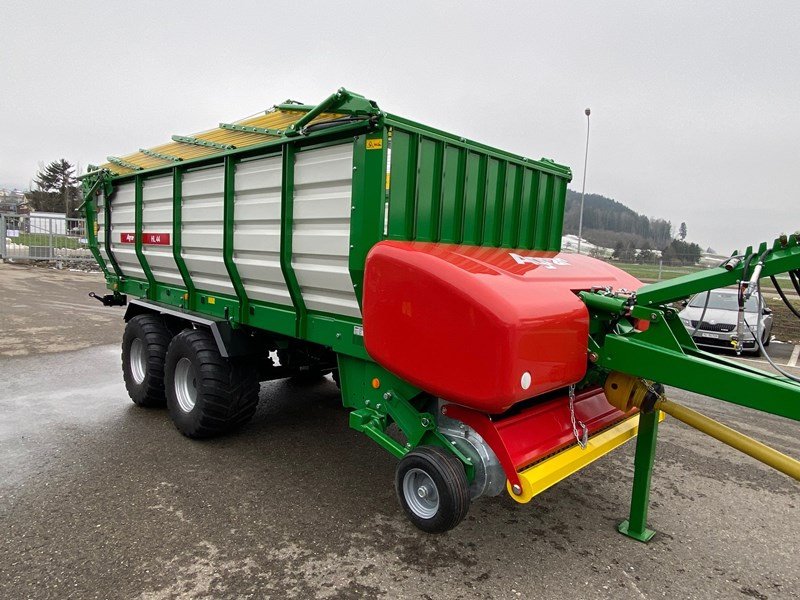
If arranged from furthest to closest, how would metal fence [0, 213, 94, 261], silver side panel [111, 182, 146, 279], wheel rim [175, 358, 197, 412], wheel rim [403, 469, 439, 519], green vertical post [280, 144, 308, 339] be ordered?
metal fence [0, 213, 94, 261], silver side panel [111, 182, 146, 279], wheel rim [175, 358, 197, 412], green vertical post [280, 144, 308, 339], wheel rim [403, 469, 439, 519]

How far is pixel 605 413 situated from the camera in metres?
3.60

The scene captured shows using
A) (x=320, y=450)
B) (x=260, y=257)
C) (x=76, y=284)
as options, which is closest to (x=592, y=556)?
(x=320, y=450)

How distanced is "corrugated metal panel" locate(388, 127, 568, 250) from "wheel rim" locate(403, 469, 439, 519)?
4.69 feet

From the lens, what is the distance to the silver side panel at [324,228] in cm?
336

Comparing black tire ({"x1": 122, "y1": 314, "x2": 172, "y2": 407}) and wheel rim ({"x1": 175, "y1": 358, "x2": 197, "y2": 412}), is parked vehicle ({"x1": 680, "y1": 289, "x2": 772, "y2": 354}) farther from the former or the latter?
black tire ({"x1": 122, "y1": 314, "x2": 172, "y2": 407})

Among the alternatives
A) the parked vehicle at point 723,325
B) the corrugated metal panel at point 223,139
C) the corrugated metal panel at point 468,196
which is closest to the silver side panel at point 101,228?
the corrugated metal panel at point 223,139

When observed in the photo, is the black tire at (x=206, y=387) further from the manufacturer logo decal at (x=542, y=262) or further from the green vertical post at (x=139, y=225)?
the manufacturer logo decal at (x=542, y=262)

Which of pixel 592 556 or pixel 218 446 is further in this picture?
pixel 218 446

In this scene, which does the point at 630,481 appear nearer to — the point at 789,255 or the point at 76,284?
the point at 789,255

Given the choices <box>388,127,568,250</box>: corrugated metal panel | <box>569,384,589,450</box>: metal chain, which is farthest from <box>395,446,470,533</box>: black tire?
<box>388,127,568,250</box>: corrugated metal panel

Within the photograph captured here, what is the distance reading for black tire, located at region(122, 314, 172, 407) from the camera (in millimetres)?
5293

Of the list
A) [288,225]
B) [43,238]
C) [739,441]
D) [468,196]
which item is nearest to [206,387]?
[288,225]

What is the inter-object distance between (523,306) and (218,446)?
10.4ft

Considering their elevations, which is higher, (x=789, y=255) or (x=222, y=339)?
(x=789, y=255)
